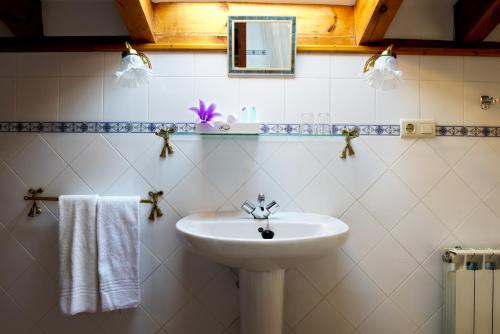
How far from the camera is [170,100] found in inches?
53.7

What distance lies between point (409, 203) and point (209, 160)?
98 cm

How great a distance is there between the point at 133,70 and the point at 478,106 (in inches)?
63.7

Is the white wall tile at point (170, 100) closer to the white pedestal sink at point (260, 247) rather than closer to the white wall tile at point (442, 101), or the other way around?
the white pedestal sink at point (260, 247)

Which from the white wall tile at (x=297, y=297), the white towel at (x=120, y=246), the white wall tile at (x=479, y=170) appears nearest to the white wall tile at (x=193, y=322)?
the white towel at (x=120, y=246)

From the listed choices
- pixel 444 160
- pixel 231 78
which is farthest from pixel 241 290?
pixel 444 160

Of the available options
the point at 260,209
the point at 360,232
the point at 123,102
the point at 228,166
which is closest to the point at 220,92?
the point at 228,166

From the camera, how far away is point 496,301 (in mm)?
1251

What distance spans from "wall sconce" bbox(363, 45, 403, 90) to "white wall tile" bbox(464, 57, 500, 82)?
0.46 meters

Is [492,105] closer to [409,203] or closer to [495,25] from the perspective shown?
[495,25]

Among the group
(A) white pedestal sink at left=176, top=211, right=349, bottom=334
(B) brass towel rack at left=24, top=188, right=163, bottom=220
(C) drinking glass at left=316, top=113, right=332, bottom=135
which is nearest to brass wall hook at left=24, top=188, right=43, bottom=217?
(B) brass towel rack at left=24, top=188, right=163, bottom=220

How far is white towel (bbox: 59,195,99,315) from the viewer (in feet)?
4.00

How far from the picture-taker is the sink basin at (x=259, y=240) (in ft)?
2.96

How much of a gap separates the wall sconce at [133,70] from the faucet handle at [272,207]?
0.76 meters

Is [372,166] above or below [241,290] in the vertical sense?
above
